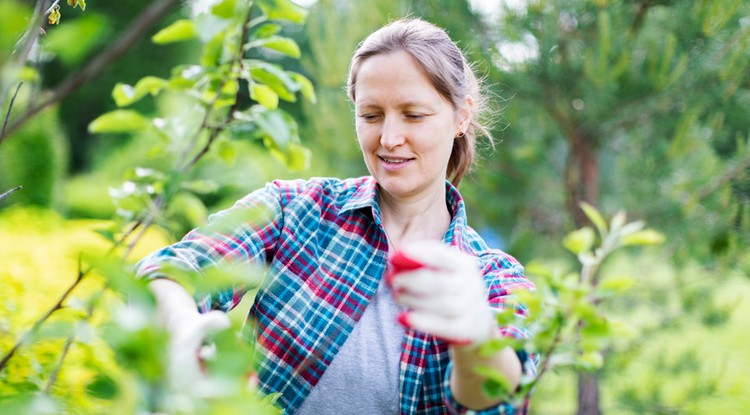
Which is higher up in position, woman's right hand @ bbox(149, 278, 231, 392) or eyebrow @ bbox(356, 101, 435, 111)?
eyebrow @ bbox(356, 101, 435, 111)

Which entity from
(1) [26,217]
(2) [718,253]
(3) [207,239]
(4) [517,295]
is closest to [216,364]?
(4) [517,295]

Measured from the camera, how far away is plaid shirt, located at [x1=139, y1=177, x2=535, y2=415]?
1289mm

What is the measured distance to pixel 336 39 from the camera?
395cm

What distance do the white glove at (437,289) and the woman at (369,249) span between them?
0.51 m

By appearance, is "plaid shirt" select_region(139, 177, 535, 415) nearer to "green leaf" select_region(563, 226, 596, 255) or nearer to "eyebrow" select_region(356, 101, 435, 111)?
"eyebrow" select_region(356, 101, 435, 111)

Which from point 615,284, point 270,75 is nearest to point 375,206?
Answer: point 270,75

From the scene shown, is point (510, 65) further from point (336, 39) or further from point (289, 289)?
point (289, 289)

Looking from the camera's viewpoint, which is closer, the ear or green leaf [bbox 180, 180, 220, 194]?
green leaf [bbox 180, 180, 220, 194]

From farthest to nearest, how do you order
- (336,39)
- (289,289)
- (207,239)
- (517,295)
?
(336,39) < (289,289) < (207,239) < (517,295)

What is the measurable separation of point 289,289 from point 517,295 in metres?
0.74

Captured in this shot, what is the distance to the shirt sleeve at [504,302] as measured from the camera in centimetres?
93

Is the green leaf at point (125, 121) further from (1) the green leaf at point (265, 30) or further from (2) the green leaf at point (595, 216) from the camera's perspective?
(2) the green leaf at point (595, 216)

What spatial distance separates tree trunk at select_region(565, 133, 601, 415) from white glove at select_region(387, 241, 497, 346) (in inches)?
128

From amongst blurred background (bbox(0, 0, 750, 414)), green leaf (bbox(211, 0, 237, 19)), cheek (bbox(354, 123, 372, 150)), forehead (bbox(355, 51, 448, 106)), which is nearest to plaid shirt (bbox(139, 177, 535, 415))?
cheek (bbox(354, 123, 372, 150))
